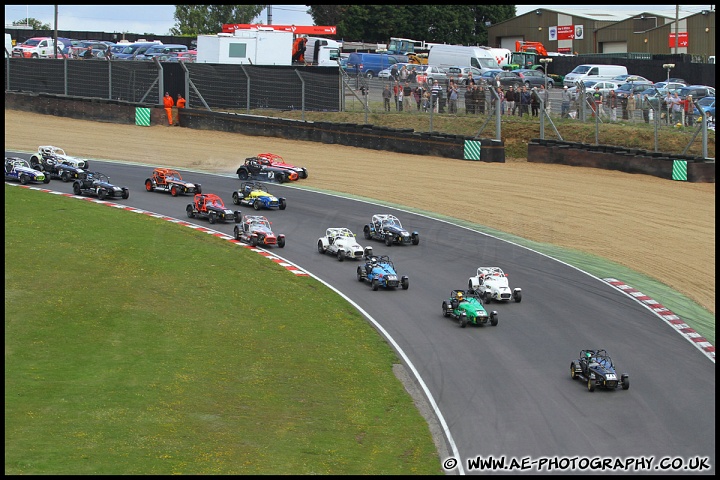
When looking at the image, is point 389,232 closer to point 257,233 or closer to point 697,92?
point 257,233

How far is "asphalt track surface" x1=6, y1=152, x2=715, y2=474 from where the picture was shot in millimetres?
17281

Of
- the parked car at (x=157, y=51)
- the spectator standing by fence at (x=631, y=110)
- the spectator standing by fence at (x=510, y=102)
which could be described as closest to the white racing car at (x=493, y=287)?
the spectator standing by fence at (x=631, y=110)

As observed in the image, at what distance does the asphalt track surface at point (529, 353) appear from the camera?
17.3 metres

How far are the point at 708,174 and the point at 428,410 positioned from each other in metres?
22.7

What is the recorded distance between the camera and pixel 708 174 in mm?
37094

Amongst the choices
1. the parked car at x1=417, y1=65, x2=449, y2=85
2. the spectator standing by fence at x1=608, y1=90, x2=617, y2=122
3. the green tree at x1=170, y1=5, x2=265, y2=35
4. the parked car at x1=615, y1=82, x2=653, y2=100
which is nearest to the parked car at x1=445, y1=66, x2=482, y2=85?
the parked car at x1=417, y1=65, x2=449, y2=85

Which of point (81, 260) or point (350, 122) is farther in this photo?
point (350, 122)

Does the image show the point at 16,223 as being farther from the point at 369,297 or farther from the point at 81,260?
the point at 369,297

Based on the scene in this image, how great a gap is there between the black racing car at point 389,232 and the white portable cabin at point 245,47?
30.5 m

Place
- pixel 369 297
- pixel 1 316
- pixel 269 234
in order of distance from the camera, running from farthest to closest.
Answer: pixel 269 234
pixel 369 297
pixel 1 316

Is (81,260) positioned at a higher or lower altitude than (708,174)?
lower

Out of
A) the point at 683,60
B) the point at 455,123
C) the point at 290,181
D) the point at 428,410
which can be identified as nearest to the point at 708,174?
the point at 455,123

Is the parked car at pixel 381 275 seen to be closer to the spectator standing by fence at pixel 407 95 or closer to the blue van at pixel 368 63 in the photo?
the spectator standing by fence at pixel 407 95

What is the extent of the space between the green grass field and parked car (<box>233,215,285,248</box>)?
67 centimetres
